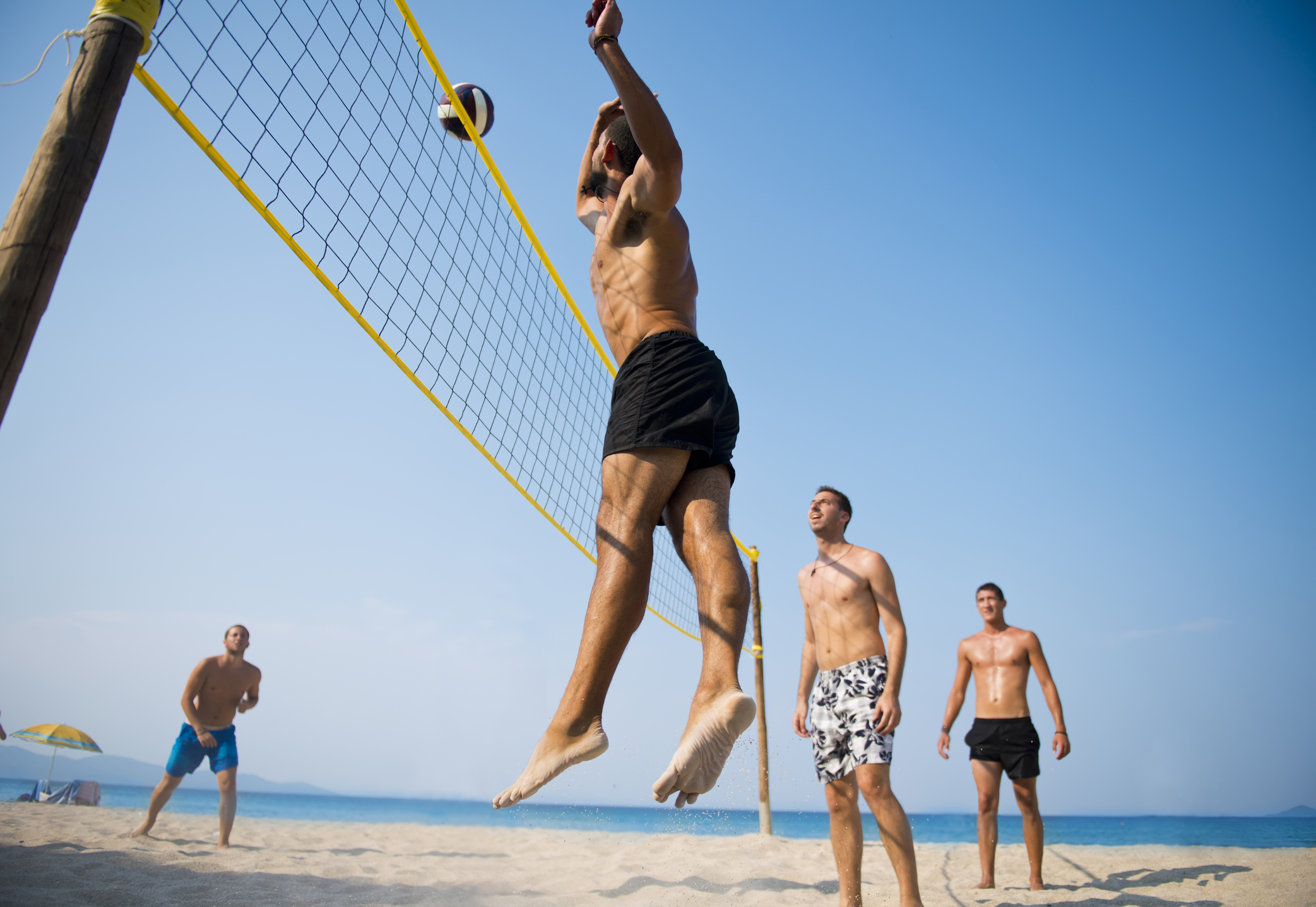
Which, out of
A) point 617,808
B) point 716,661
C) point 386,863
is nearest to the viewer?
point 716,661

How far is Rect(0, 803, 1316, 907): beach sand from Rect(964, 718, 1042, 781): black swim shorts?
72 centimetres

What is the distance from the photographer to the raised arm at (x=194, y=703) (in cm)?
577

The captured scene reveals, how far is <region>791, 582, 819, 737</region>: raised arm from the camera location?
409 cm

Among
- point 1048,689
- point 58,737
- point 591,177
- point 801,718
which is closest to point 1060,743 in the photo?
point 1048,689

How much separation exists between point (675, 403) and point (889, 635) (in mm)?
2454

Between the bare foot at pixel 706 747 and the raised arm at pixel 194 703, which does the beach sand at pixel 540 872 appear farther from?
the bare foot at pixel 706 747

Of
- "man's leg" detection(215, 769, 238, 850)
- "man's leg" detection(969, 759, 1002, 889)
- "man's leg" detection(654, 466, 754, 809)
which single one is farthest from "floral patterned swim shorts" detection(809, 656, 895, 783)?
"man's leg" detection(215, 769, 238, 850)

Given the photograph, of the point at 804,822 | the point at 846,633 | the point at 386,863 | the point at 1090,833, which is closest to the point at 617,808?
the point at 804,822

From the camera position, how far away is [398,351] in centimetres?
287

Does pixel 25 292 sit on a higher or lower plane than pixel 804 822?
higher

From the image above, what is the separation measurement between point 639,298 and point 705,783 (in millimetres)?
1179

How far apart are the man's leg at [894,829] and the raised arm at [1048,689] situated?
2307 mm

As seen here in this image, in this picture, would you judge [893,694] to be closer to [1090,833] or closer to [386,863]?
[386,863]

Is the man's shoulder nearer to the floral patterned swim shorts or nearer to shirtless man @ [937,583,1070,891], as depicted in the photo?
the floral patterned swim shorts
